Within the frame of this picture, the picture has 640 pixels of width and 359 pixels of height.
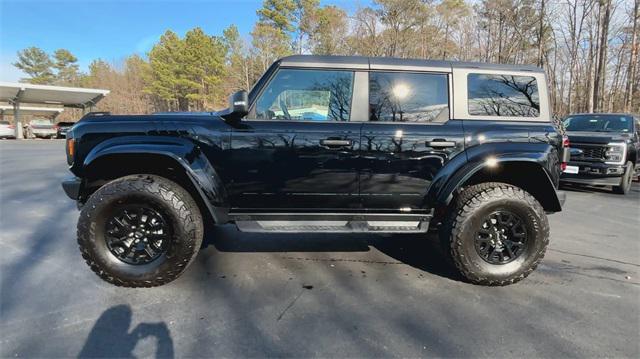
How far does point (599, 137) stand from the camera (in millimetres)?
7906

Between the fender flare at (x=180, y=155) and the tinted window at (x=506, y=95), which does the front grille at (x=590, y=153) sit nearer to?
the tinted window at (x=506, y=95)

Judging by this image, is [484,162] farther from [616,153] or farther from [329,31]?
[329,31]

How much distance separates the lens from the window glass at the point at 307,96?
10.8 ft

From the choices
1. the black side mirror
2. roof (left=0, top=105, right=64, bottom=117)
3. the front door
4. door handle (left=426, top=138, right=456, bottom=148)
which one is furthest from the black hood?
roof (left=0, top=105, right=64, bottom=117)

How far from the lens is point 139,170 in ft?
10.8

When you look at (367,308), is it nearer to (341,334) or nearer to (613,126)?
(341,334)

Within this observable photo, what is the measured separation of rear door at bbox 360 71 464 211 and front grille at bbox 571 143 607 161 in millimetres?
6177

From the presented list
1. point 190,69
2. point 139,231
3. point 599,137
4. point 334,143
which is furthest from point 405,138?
point 190,69

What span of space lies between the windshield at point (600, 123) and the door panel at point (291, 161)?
841 centimetres

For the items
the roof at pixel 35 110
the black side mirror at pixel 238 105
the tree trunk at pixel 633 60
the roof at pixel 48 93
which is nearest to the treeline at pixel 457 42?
the tree trunk at pixel 633 60

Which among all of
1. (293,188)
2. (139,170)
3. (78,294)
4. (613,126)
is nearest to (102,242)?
(78,294)

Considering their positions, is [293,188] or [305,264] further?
[305,264]

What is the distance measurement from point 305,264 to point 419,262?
3.81ft

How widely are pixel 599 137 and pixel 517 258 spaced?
6.41 m
